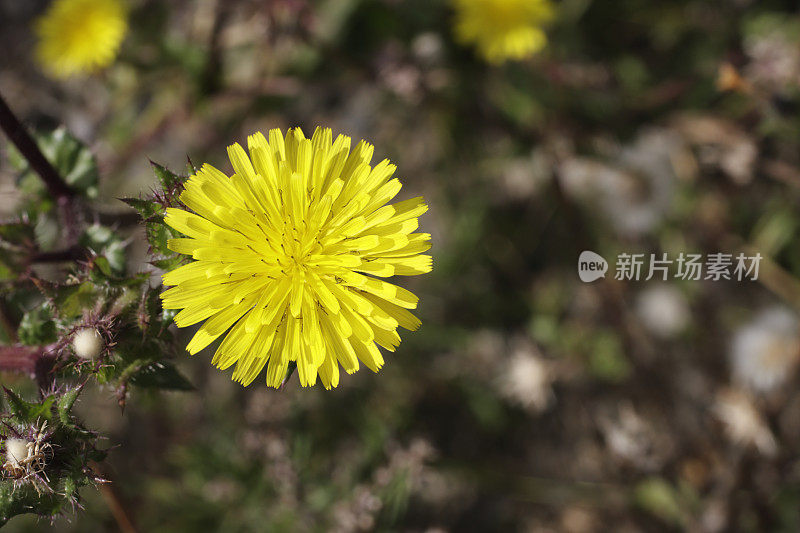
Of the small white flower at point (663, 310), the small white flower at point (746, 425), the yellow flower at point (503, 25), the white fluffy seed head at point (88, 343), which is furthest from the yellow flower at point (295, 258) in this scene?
the small white flower at point (746, 425)

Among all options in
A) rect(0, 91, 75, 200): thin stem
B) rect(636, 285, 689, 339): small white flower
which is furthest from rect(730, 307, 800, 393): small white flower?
rect(0, 91, 75, 200): thin stem

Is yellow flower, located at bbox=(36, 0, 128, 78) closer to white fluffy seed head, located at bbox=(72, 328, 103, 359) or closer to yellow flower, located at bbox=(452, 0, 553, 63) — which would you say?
yellow flower, located at bbox=(452, 0, 553, 63)

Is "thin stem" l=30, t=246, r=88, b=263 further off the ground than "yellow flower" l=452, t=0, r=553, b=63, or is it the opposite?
"yellow flower" l=452, t=0, r=553, b=63

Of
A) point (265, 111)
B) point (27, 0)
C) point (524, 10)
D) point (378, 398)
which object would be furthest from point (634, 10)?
point (27, 0)

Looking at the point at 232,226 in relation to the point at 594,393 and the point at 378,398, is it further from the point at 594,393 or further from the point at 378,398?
the point at 594,393

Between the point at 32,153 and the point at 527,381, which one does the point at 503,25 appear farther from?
the point at 32,153

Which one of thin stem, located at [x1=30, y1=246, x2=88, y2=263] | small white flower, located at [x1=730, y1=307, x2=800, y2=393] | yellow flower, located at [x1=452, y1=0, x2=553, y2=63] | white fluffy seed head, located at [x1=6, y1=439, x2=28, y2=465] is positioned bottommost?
white fluffy seed head, located at [x1=6, y1=439, x2=28, y2=465]
